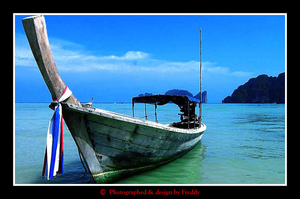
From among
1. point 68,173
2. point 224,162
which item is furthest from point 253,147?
point 68,173

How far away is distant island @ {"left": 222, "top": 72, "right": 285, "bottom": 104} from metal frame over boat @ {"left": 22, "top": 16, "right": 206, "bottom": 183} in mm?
122600

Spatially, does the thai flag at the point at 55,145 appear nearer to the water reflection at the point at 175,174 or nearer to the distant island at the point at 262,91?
the water reflection at the point at 175,174

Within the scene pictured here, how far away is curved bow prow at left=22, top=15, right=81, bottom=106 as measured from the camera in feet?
12.1

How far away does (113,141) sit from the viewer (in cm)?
503

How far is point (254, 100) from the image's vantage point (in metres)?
132

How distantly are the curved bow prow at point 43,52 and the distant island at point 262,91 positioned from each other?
124525 millimetres

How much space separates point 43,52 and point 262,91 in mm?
137632

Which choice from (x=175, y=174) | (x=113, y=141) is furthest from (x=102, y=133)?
(x=175, y=174)

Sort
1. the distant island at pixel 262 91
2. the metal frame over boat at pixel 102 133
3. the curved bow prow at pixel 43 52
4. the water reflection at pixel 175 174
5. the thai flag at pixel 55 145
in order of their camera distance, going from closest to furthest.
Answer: the curved bow prow at pixel 43 52 → the metal frame over boat at pixel 102 133 → the thai flag at pixel 55 145 → the water reflection at pixel 175 174 → the distant island at pixel 262 91

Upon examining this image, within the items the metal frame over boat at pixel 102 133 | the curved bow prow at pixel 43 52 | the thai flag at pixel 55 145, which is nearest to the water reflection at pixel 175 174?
the metal frame over boat at pixel 102 133

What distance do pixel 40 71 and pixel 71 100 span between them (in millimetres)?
804

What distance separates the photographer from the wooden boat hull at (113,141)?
4719 mm

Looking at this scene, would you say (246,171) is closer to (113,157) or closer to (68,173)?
(113,157)

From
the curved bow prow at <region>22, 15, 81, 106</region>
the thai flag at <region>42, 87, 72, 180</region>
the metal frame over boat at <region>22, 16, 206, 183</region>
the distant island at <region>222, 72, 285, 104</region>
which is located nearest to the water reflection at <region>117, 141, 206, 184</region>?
the metal frame over boat at <region>22, 16, 206, 183</region>
